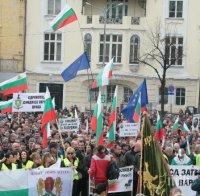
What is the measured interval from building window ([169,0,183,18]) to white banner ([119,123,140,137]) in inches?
1278

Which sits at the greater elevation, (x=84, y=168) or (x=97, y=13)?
(x=97, y=13)

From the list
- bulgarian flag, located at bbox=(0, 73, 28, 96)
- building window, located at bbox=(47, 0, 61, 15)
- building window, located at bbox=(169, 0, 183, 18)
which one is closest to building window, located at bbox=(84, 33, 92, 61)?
building window, located at bbox=(47, 0, 61, 15)

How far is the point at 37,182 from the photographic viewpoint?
46.9ft

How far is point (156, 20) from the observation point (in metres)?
53.0

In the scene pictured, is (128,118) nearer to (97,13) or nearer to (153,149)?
(153,149)

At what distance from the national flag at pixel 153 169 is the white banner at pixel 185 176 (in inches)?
157

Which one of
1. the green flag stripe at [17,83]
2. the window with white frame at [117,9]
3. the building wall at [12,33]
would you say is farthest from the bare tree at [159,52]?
the green flag stripe at [17,83]

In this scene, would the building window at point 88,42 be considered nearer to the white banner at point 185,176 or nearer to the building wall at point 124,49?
the building wall at point 124,49

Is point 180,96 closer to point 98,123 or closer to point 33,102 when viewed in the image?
point 33,102

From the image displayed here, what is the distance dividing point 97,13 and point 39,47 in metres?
4.46

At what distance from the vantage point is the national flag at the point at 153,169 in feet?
37.6

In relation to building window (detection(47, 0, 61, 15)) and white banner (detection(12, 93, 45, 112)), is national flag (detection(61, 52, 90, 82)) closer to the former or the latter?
white banner (detection(12, 93, 45, 112))

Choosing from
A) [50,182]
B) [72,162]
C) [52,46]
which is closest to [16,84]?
[72,162]

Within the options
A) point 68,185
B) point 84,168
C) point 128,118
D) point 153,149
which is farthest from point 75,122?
point 153,149
